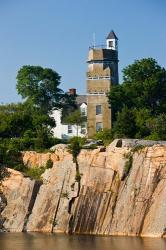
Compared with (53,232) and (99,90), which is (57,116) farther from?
(53,232)

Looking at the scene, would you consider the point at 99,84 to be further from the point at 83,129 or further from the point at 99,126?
the point at 83,129

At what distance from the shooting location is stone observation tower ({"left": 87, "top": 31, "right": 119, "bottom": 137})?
341 ft

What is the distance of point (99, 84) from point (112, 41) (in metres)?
7.63

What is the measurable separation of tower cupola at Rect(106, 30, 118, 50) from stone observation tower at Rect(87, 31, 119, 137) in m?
2.75

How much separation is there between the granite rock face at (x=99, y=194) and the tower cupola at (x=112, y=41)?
28.5 metres

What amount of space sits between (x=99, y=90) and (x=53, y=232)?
102 ft

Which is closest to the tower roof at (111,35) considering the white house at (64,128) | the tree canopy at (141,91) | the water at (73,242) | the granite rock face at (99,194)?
the tree canopy at (141,91)

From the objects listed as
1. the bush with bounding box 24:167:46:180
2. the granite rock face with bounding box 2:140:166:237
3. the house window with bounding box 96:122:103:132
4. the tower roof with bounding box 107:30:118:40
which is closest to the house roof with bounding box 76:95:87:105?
the tower roof with bounding box 107:30:118:40

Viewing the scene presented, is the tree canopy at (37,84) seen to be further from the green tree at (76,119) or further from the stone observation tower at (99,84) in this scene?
the stone observation tower at (99,84)

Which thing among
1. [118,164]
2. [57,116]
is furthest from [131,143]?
[57,116]

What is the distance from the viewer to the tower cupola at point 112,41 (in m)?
108

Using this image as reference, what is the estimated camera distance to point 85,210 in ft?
256

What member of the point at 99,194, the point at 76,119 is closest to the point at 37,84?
the point at 76,119

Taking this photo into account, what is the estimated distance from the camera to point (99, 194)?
7819 centimetres
